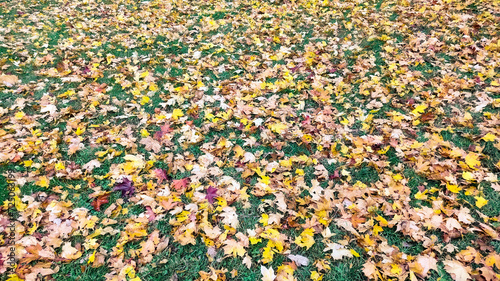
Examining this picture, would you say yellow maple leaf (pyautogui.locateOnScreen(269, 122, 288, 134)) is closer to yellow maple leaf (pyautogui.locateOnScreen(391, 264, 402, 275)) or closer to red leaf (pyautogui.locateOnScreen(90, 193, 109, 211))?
yellow maple leaf (pyautogui.locateOnScreen(391, 264, 402, 275))

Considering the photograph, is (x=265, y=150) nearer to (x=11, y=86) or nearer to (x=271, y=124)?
(x=271, y=124)

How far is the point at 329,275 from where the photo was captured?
2.26 meters

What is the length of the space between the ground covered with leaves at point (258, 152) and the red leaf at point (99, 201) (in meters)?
0.04

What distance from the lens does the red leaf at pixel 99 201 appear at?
8.95 feet

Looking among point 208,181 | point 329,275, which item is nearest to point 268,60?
point 208,181

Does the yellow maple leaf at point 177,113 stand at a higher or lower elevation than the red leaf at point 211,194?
higher

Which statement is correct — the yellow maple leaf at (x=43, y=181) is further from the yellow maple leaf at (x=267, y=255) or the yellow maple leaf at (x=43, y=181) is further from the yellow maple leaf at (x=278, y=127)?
the yellow maple leaf at (x=278, y=127)

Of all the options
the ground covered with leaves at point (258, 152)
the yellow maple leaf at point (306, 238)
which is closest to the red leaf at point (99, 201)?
the ground covered with leaves at point (258, 152)

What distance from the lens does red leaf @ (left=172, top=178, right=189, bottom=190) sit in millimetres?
2861

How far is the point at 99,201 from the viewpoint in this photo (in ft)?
9.05

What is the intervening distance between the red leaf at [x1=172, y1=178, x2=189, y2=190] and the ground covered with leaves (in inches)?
0.6

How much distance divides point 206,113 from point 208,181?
110cm

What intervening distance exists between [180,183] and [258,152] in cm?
91

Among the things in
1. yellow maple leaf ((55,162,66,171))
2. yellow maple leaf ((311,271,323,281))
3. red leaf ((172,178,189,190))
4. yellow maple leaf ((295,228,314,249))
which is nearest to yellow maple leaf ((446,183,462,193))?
yellow maple leaf ((295,228,314,249))
